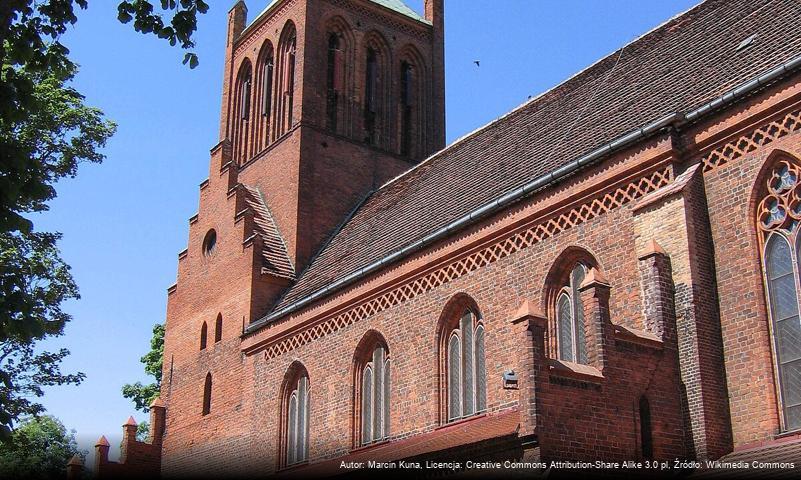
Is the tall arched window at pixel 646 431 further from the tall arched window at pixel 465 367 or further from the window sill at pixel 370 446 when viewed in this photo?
the window sill at pixel 370 446

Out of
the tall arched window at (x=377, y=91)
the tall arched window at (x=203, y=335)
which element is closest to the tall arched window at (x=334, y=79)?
the tall arched window at (x=377, y=91)

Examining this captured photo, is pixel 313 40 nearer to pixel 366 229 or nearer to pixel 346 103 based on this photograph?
pixel 346 103

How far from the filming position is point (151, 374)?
40312 millimetres

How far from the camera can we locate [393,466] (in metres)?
16.4

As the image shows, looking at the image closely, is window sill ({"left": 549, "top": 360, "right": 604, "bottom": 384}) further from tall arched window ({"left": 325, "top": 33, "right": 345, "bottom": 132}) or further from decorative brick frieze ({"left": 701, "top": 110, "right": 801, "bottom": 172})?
tall arched window ({"left": 325, "top": 33, "right": 345, "bottom": 132})

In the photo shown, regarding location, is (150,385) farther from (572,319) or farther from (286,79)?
(572,319)

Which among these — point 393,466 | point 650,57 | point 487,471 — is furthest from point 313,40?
point 487,471

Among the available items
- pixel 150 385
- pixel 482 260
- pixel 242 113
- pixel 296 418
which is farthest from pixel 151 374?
pixel 482 260

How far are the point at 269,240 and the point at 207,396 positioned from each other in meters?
4.30

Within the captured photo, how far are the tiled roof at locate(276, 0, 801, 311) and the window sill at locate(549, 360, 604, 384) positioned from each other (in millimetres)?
4649

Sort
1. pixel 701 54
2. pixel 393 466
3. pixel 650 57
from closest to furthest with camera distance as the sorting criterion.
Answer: pixel 393 466, pixel 701 54, pixel 650 57

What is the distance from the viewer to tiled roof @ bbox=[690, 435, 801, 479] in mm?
12024

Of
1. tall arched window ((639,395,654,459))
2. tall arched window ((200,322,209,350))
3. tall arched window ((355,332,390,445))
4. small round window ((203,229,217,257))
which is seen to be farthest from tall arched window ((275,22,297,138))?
Result: tall arched window ((639,395,654,459))

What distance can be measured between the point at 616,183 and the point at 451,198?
613cm
